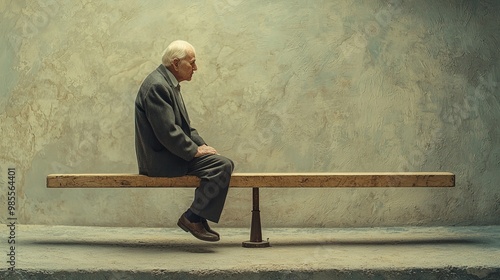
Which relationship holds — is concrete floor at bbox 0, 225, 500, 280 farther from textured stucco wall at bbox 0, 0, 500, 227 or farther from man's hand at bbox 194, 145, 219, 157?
man's hand at bbox 194, 145, 219, 157

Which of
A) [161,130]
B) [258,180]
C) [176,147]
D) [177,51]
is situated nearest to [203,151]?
[176,147]

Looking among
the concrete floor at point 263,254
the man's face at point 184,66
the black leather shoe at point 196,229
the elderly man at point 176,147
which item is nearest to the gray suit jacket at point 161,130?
the elderly man at point 176,147

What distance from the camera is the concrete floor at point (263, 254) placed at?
5.04 metres

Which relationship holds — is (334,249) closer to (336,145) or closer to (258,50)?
(336,145)

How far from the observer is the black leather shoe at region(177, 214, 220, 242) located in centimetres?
589

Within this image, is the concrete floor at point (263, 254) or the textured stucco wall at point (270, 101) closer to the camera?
the concrete floor at point (263, 254)

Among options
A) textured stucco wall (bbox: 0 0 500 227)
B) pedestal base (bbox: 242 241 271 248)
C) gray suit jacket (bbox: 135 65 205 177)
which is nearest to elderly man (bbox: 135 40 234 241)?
gray suit jacket (bbox: 135 65 205 177)

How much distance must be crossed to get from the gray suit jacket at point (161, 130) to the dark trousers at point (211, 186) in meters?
0.13

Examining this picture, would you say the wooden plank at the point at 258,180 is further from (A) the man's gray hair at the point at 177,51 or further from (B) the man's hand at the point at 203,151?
(A) the man's gray hair at the point at 177,51

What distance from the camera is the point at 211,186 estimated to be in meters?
5.83

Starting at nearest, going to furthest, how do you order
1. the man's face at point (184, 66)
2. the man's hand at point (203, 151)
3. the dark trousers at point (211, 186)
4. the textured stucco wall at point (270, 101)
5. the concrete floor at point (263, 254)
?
the concrete floor at point (263, 254) → the dark trousers at point (211, 186) → the man's hand at point (203, 151) → the man's face at point (184, 66) → the textured stucco wall at point (270, 101)

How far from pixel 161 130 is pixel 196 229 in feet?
2.56

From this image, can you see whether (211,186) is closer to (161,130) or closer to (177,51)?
(161,130)

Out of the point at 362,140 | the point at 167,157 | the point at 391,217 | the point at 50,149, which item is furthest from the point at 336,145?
the point at 50,149
